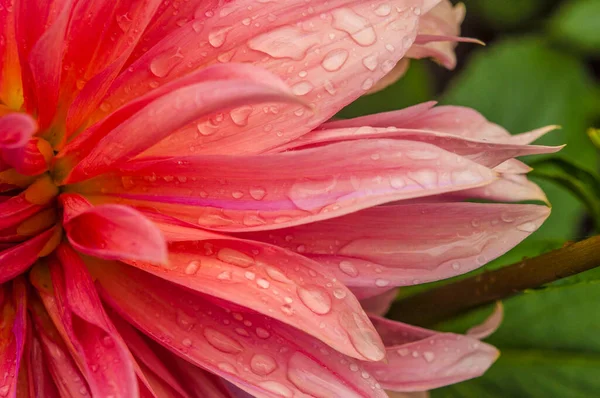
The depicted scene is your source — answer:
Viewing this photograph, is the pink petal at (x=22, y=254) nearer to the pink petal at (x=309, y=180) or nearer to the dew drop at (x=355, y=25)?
the pink petal at (x=309, y=180)

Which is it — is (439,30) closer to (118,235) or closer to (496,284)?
(496,284)

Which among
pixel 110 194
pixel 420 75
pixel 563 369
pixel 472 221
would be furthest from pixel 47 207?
pixel 420 75

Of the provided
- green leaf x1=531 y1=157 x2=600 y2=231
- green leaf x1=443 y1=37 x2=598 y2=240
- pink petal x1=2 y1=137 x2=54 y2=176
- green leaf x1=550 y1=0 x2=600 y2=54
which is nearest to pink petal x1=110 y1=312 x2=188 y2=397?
pink petal x1=2 y1=137 x2=54 y2=176

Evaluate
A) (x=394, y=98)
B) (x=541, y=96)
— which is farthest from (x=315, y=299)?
(x=541, y=96)

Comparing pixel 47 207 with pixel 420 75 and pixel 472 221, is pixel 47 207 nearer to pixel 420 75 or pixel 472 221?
pixel 472 221

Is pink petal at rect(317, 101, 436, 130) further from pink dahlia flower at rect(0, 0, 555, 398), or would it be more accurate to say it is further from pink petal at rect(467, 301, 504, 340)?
pink petal at rect(467, 301, 504, 340)

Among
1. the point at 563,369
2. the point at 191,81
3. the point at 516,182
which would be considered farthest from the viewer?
the point at 563,369
